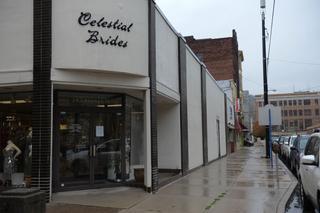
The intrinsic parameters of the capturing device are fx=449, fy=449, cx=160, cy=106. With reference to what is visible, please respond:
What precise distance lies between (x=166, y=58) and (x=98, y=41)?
4467 mm

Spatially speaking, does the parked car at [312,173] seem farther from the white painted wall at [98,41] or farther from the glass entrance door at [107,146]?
the glass entrance door at [107,146]

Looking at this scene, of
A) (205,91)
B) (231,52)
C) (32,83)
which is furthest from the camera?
(231,52)

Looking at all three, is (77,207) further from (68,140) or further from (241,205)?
(241,205)

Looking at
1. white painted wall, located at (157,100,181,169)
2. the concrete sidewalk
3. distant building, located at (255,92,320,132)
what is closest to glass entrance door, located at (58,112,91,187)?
the concrete sidewalk

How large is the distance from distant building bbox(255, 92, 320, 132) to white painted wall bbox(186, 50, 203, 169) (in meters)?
82.0

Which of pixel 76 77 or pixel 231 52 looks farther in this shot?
pixel 231 52

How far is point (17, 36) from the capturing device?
11.7 metres

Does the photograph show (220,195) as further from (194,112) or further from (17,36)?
(194,112)

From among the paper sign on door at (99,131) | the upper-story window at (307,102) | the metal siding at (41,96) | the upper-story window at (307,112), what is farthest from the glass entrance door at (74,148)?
the upper-story window at (307,112)

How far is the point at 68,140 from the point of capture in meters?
13.0

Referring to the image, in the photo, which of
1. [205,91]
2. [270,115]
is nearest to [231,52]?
[205,91]

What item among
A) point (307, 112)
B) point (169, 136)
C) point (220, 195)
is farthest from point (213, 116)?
point (307, 112)

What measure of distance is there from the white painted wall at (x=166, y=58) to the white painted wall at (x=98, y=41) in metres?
1.82

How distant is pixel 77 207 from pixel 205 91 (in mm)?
15951
